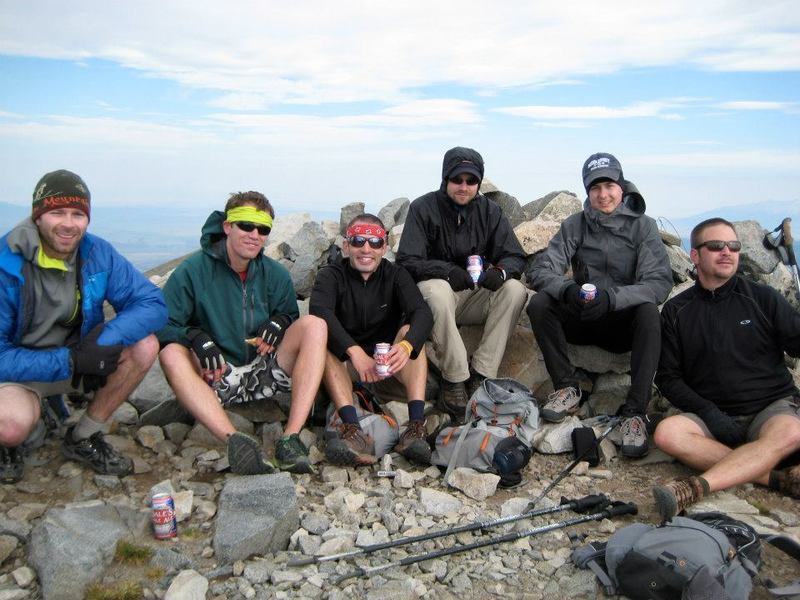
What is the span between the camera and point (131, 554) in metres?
5.75

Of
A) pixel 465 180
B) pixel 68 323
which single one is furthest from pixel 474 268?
pixel 68 323

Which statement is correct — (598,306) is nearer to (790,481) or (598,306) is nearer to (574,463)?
(574,463)

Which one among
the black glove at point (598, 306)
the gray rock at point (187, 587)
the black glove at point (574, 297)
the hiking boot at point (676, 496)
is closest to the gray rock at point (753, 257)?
the black glove at point (598, 306)

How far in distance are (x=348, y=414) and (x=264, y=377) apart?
934 mm

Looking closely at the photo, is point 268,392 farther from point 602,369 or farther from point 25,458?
point 602,369

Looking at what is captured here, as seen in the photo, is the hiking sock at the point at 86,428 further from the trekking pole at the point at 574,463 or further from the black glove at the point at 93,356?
the trekking pole at the point at 574,463

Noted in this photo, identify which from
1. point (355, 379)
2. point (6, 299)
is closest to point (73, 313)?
point (6, 299)

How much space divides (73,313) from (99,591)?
102 inches

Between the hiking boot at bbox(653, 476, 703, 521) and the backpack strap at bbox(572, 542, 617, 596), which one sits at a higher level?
the hiking boot at bbox(653, 476, 703, 521)

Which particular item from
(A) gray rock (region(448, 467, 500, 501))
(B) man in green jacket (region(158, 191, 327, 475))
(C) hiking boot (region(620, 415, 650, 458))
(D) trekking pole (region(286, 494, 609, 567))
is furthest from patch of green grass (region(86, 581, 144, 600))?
(C) hiking boot (region(620, 415, 650, 458))

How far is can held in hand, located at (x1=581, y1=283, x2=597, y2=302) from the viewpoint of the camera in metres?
8.05

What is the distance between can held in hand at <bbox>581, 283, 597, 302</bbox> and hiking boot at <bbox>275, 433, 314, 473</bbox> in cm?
334

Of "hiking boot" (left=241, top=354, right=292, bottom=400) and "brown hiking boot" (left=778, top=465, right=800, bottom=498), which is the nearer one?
"brown hiking boot" (left=778, top=465, right=800, bottom=498)

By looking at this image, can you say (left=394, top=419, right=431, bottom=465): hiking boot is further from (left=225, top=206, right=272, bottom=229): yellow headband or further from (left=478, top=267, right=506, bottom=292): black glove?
(left=225, top=206, right=272, bottom=229): yellow headband
